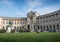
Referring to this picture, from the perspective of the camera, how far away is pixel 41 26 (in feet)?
232

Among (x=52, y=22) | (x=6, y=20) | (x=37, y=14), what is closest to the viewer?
(x=52, y=22)

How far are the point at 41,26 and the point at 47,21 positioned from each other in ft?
19.9

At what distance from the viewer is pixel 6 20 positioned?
80.3m

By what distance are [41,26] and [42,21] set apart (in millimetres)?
2832

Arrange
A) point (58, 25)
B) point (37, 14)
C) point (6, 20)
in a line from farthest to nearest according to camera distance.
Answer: point (6, 20), point (37, 14), point (58, 25)

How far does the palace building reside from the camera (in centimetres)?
5960

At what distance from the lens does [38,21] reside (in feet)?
240

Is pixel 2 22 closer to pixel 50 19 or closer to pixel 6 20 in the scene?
pixel 6 20

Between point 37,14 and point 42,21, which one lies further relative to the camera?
point 37,14

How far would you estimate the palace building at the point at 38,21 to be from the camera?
196 ft

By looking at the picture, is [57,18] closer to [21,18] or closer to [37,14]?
[37,14]

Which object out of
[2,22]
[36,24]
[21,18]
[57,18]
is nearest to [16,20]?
[21,18]

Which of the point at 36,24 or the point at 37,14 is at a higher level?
the point at 37,14

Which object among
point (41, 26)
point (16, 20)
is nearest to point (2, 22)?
point (16, 20)
